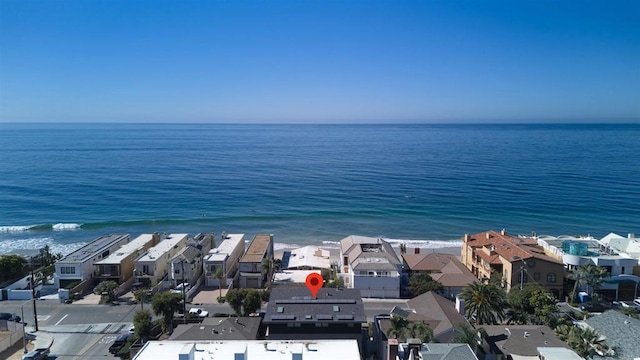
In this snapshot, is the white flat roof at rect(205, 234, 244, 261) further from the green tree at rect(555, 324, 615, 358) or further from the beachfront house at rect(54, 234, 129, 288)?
the green tree at rect(555, 324, 615, 358)

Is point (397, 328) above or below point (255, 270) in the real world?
above

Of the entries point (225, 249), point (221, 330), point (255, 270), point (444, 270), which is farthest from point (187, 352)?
point (444, 270)

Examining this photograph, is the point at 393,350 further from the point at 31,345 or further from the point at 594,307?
the point at 31,345

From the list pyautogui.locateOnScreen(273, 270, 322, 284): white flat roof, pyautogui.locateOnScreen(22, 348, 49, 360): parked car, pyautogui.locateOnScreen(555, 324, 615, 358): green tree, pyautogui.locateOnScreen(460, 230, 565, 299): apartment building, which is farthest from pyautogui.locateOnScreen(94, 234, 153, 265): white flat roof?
pyautogui.locateOnScreen(555, 324, 615, 358): green tree

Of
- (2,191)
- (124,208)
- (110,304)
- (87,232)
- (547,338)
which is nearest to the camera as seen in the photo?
(547,338)

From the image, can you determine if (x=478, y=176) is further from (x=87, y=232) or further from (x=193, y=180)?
(x=87, y=232)

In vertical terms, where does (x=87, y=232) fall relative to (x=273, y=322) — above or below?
below

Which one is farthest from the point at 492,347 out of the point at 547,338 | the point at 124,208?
the point at 124,208
